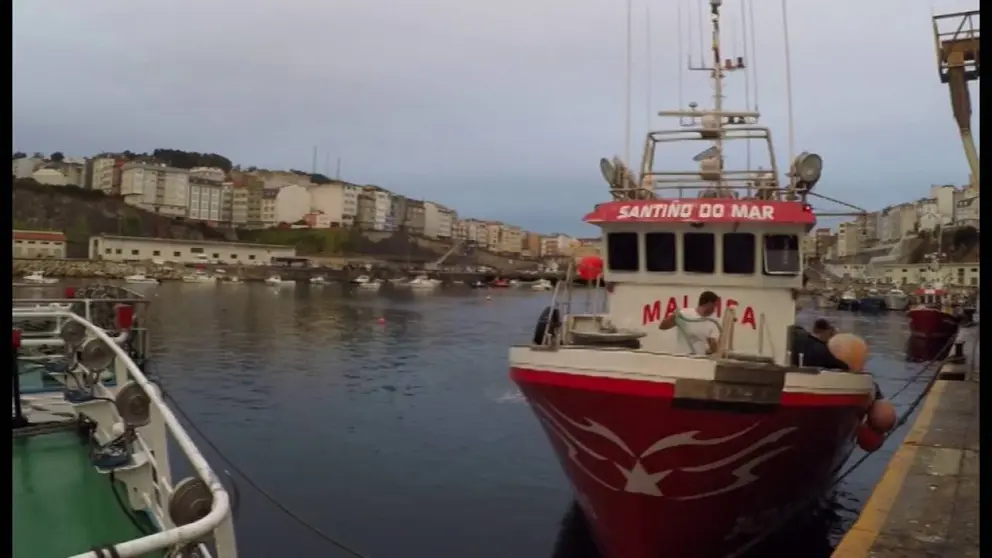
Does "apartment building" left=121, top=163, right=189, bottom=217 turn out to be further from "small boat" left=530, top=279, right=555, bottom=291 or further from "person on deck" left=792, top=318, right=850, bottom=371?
"person on deck" left=792, top=318, right=850, bottom=371

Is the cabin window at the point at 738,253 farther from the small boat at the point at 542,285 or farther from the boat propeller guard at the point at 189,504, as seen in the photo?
→ the small boat at the point at 542,285

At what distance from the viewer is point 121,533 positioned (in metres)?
5.80

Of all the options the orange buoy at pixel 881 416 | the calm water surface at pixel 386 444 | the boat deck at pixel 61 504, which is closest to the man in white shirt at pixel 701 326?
the orange buoy at pixel 881 416

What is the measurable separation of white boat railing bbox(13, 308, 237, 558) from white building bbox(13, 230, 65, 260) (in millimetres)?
124590

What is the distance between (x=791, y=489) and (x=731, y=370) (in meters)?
2.51

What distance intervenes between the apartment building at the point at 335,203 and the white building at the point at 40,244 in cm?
6284

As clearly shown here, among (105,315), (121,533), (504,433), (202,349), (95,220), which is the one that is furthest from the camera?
(95,220)

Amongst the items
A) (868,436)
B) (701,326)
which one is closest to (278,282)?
(868,436)

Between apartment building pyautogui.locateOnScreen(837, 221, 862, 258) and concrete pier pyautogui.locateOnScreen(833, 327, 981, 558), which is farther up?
apartment building pyautogui.locateOnScreen(837, 221, 862, 258)

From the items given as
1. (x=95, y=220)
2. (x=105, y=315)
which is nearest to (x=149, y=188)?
(x=95, y=220)

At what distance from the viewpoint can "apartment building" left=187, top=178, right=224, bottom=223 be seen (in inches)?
6565

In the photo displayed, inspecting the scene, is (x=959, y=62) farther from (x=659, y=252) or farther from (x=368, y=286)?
(x=368, y=286)

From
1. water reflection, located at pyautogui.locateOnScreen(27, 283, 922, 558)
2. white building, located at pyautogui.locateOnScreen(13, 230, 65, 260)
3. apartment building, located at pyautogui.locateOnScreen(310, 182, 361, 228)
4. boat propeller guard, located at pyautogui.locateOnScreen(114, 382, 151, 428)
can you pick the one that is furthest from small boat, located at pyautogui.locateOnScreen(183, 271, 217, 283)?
boat propeller guard, located at pyautogui.locateOnScreen(114, 382, 151, 428)

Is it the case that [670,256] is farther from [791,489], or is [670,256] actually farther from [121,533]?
[121,533]
